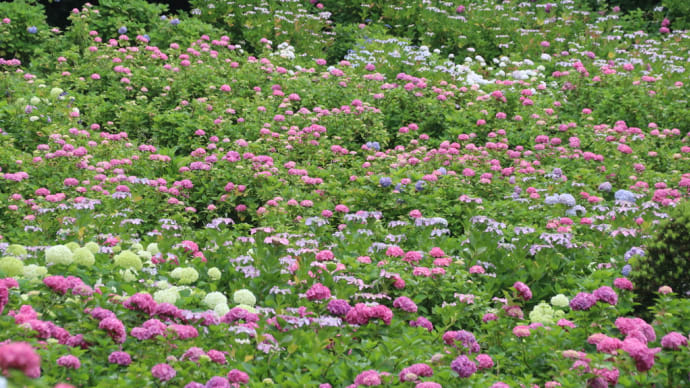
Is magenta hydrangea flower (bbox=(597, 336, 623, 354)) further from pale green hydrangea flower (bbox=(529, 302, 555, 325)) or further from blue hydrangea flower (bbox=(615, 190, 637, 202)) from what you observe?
blue hydrangea flower (bbox=(615, 190, 637, 202))

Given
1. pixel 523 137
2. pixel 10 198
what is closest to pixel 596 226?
pixel 523 137

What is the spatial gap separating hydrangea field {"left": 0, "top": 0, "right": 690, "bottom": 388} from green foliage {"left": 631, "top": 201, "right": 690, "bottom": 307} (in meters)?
0.01

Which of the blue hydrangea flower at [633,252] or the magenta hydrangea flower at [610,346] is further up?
the magenta hydrangea flower at [610,346]

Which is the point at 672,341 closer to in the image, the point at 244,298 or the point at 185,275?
the point at 244,298

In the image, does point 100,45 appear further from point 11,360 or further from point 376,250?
point 11,360

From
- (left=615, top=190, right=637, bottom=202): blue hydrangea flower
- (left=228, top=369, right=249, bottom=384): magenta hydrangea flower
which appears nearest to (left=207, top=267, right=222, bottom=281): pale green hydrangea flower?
(left=228, top=369, right=249, bottom=384): magenta hydrangea flower

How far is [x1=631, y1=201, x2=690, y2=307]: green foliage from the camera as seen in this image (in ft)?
12.8

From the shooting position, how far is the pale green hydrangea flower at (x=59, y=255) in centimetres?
340

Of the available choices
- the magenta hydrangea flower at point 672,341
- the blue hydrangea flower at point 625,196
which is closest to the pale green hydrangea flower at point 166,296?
the magenta hydrangea flower at point 672,341

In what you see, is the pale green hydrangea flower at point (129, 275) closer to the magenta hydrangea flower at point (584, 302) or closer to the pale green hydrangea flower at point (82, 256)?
the pale green hydrangea flower at point (82, 256)

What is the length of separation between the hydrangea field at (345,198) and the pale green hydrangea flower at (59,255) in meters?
0.01

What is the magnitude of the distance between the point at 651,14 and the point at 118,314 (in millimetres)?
12919

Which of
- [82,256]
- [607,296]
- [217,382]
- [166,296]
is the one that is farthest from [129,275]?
[607,296]

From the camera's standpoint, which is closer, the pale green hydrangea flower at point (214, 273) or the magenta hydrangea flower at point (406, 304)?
the magenta hydrangea flower at point (406, 304)
